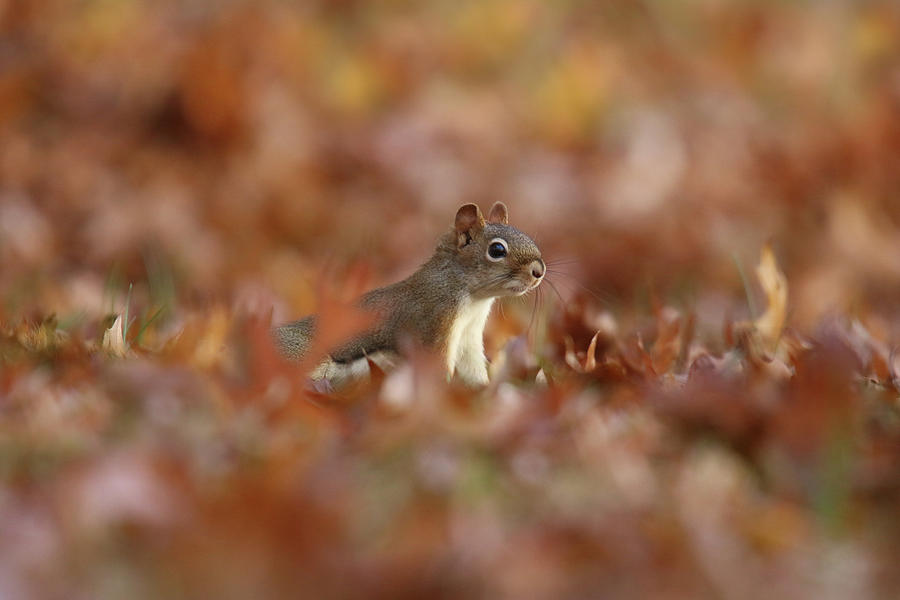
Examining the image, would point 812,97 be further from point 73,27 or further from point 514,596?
point 514,596

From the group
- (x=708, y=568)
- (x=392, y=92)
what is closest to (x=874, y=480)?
(x=708, y=568)

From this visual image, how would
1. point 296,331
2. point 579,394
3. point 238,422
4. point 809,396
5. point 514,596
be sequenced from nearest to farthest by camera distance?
point 514,596
point 809,396
point 238,422
point 579,394
point 296,331

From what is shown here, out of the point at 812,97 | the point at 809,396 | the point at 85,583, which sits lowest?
the point at 812,97

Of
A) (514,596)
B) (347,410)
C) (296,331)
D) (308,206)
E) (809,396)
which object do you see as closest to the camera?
(514,596)

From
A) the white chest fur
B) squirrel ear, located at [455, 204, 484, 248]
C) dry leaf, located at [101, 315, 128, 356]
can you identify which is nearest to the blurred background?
squirrel ear, located at [455, 204, 484, 248]

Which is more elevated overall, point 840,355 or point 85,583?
point 85,583

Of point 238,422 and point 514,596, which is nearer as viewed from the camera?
point 514,596

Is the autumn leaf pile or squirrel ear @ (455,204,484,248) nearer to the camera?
the autumn leaf pile

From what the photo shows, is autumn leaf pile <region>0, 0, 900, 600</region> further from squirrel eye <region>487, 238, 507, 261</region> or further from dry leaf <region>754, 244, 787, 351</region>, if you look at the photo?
squirrel eye <region>487, 238, 507, 261</region>
